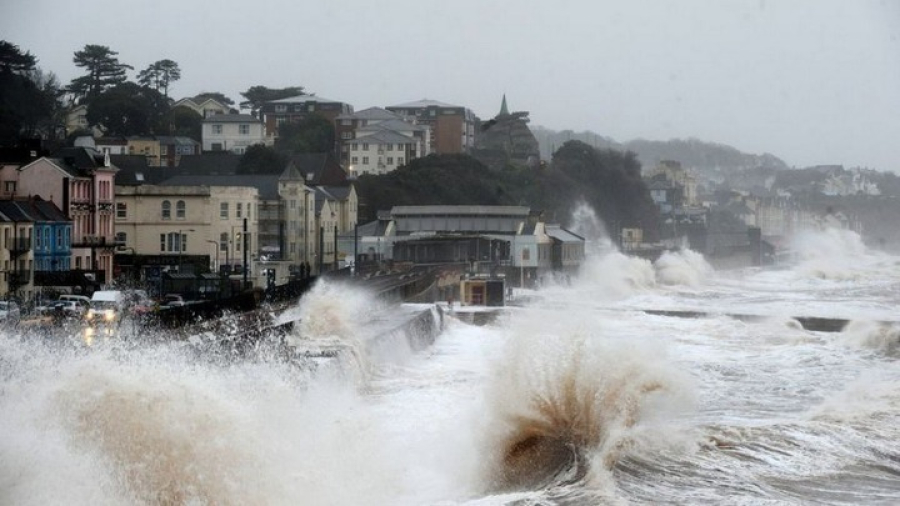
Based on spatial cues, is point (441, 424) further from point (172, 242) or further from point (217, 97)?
point (217, 97)

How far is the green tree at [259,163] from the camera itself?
6347 cm

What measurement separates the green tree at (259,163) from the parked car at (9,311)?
38234 millimetres

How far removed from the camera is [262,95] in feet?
381

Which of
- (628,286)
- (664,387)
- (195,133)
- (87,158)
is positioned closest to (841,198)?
(195,133)

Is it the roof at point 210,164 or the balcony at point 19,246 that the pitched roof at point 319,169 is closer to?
the roof at point 210,164

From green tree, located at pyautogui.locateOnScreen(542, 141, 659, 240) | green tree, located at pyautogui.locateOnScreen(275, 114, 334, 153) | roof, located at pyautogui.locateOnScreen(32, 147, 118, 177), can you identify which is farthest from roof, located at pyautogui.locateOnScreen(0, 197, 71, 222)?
green tree, located at pyautogui.locateOnScreen(542, 141, 659, 240)

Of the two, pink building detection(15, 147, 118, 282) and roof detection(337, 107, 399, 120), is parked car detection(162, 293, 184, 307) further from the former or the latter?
roof detection(337, 107, 399, 120)

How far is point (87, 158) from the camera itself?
3794 cm

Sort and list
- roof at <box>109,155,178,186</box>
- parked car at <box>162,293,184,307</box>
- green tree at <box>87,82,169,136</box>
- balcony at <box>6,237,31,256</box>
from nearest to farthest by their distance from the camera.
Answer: balcony at <box>6,237,31,256</box>, parked car at <box>162,293,184,307</box>, roof at <box>109,155,178,186</box>, green tree at <box>87,82,169,136</box>

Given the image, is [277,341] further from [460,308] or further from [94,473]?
[460,308]

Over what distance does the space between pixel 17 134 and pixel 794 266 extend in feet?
191

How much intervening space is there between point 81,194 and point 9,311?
1303 centimetres

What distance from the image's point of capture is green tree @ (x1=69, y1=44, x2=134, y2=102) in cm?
9488

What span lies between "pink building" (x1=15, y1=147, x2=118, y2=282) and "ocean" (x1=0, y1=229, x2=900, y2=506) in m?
7.68
